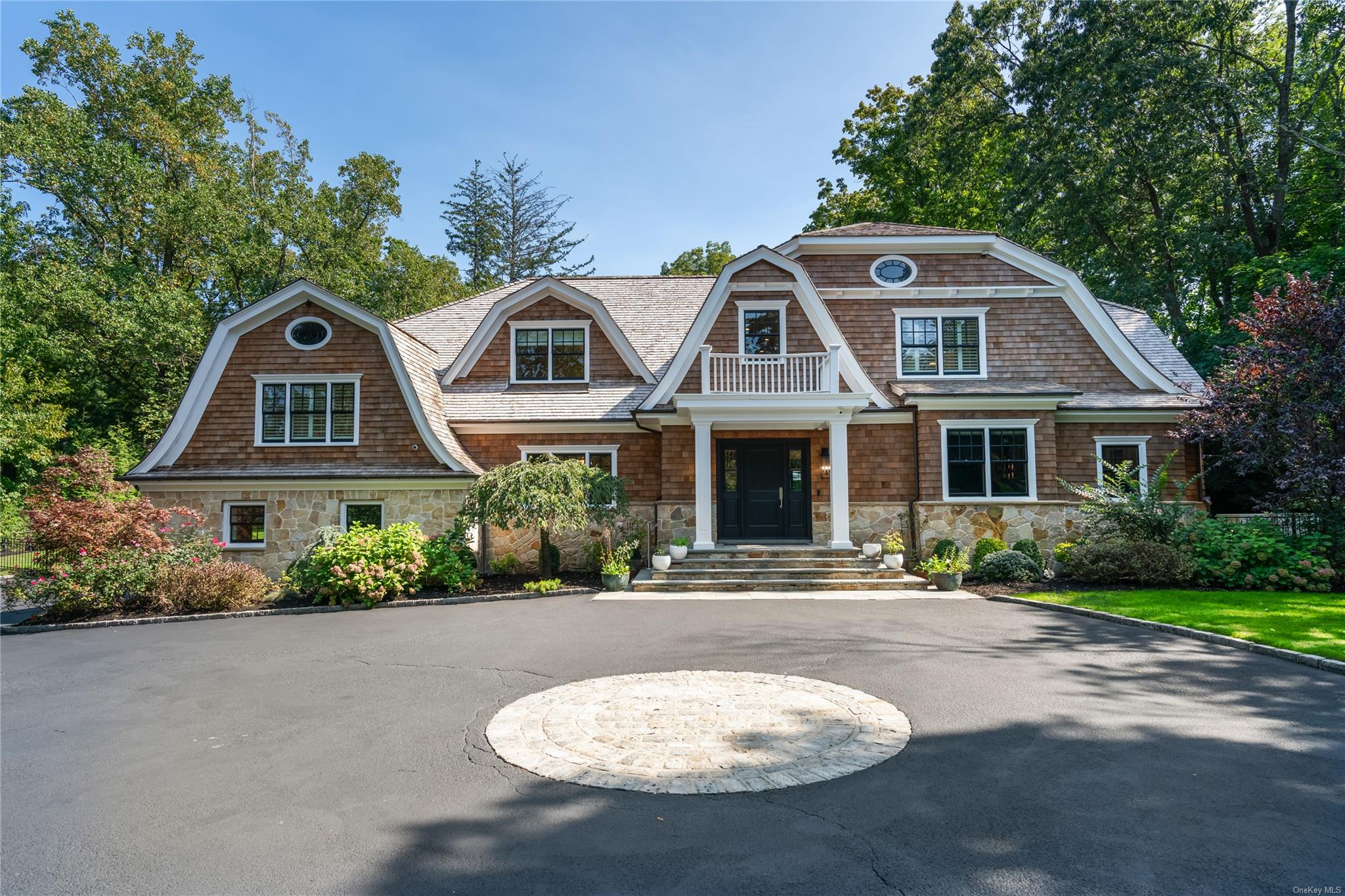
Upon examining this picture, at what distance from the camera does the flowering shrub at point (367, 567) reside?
11656mm

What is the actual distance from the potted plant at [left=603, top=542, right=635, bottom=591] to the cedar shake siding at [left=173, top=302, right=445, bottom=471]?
4524mm

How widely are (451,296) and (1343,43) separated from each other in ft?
114

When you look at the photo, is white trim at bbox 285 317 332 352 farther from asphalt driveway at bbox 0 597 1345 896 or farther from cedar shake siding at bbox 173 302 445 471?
asphalt driveway at bbox 0 597 1345 896

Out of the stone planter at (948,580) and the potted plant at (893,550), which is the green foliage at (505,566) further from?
the stone planter at (948,580)

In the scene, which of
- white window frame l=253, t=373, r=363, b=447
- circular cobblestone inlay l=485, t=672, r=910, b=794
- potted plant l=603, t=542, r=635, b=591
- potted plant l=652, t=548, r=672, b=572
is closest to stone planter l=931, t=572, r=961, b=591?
potted plant l=652, t=548, r=672, b=572

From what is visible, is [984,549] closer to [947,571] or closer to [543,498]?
[947,571]

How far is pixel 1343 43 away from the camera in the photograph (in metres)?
19.1

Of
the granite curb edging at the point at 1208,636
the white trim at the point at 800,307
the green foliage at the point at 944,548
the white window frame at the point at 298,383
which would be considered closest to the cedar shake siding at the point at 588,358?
the white trim at the point at 800,307

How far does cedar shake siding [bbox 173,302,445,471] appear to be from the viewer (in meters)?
14.9

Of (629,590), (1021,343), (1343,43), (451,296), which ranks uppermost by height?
(1343,43)

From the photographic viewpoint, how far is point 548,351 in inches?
662

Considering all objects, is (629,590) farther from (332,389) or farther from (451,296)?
(451,296)

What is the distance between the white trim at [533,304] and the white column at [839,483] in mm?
4786

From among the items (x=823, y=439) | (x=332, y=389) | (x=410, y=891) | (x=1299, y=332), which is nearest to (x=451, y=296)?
(x=332, y=389)
